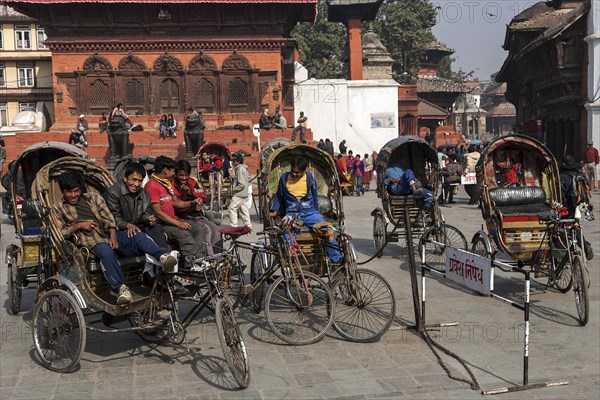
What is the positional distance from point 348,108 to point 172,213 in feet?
96.9

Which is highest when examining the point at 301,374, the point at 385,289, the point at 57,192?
the point at 57,192

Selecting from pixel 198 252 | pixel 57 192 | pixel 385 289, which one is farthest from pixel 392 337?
pixel 57 192

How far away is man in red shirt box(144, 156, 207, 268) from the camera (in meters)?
7.66

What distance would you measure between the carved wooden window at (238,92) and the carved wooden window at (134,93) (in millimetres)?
4225

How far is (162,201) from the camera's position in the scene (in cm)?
783

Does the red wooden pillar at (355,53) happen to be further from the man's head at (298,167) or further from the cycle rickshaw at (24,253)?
the man's head at (298,167)

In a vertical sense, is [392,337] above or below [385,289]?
below

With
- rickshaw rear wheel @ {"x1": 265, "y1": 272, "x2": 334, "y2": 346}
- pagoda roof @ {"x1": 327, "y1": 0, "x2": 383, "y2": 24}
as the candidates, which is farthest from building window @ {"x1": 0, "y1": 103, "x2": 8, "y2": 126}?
rickshaw rear wheel @ {"x1": 265, "y1": 272, "x2": 334, "y2": 346}

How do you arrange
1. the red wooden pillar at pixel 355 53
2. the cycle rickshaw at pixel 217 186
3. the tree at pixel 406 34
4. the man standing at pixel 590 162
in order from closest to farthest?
the cycle rickshaw at pixel 217 186, the man standing at pixel 590 162, the red wooden pillar at pixel 355 53, the tree at pixel 406 34

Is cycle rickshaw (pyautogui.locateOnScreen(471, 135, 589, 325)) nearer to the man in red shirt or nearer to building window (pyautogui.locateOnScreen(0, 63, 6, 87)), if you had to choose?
the man in red shirt

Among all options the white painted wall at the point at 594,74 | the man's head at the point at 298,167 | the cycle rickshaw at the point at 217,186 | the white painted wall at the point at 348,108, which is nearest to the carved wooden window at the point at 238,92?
the white painted wall at the point at 348,108

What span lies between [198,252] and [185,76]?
2727 centimetres

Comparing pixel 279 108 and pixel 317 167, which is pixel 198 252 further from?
pixel 279 108

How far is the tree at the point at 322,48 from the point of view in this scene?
171ft
